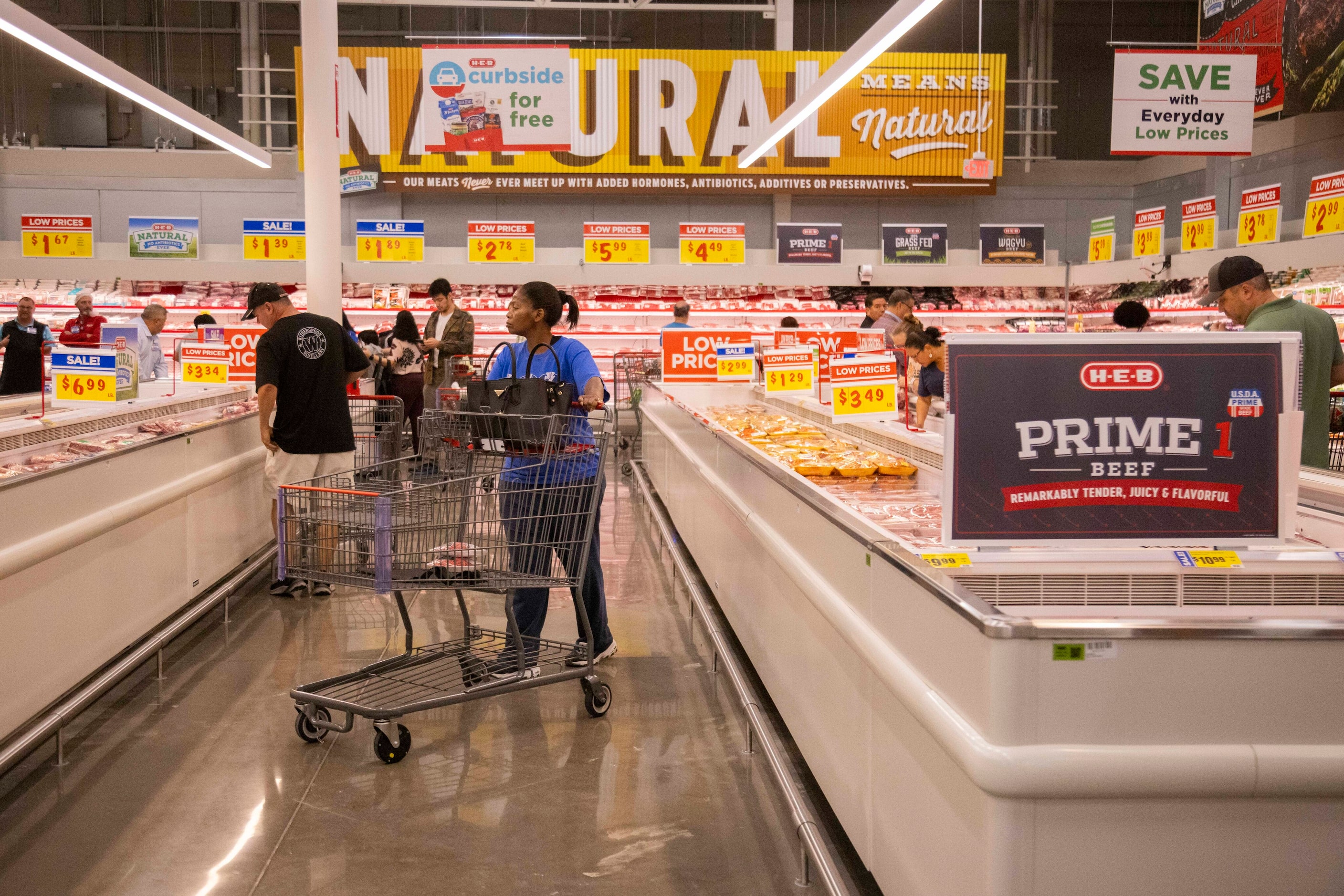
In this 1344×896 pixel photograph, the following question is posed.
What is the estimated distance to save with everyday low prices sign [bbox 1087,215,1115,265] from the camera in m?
14.0

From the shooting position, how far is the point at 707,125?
15875mm

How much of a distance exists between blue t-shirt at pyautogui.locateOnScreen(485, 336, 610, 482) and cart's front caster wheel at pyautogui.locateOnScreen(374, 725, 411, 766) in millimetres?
953

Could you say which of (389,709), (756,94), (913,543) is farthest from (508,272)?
(913,543)

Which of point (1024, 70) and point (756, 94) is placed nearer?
point (756, 94)

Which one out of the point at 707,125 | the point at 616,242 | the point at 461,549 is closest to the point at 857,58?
the point at 461,549

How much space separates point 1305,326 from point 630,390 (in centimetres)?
854

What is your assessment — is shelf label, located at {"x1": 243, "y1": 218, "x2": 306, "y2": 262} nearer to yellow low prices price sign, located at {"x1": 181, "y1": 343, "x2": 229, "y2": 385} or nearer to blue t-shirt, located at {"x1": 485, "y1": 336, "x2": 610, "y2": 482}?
yellow low prices price sign, located at {"x1": 181, "y1": 343, "x2": 229, "y2": 385}

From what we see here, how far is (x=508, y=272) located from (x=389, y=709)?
35.9 ft

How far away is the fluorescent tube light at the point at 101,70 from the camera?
517 centimetres

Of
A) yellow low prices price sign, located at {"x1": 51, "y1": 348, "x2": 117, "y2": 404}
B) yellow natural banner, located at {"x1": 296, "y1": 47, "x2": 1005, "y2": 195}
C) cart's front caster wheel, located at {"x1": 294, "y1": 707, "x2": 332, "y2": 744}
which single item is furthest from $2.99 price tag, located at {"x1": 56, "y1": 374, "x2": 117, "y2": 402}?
yellow natural banner, located at {"x1": 296, "y1": 47, "x2": 1005, "y2": 195}

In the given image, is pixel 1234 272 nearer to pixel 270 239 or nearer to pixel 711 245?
pixel 711 245

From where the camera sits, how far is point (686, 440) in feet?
21.3

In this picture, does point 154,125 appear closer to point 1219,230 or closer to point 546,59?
point 546,59

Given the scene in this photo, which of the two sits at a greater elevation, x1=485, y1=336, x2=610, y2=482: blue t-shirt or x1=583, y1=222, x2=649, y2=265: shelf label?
x1=583, y1=222, x2=649, y2=265: shelf label
